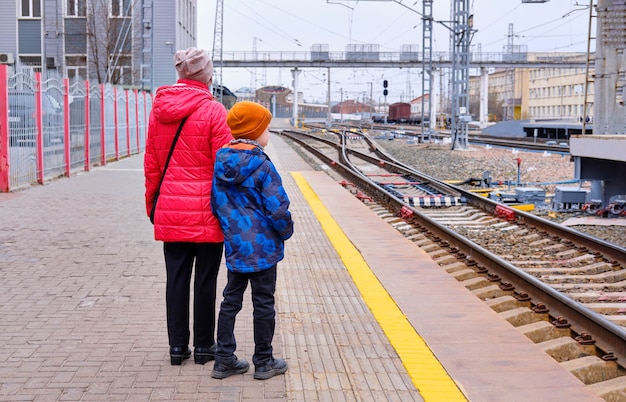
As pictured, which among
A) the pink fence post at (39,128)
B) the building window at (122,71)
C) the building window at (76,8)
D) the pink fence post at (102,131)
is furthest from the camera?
the building window at (76,8)

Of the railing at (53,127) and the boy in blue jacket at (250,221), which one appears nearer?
the boy in blue jacket at (250,221)

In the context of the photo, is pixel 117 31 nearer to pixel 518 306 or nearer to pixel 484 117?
pixel 518 306

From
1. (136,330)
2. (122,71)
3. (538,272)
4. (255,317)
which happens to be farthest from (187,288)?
(122,71)

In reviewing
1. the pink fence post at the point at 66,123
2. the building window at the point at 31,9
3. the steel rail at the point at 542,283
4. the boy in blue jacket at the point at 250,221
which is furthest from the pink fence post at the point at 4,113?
the building window at the point at 31,9

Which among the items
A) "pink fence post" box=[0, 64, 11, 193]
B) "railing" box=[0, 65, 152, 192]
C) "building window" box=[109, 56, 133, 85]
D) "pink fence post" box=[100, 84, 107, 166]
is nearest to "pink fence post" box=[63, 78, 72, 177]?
"railing" box=[0, 65, 152, 192]

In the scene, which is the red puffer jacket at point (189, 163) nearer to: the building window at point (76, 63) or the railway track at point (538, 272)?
the railway track at point (538, 272)

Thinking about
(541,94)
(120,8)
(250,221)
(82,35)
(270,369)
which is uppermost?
(120,8)

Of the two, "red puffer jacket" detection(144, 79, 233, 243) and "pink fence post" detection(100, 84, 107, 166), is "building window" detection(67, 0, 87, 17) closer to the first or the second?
"pink fence post" detection(100, 84, 107, 166)

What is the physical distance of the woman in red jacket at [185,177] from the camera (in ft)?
15.5

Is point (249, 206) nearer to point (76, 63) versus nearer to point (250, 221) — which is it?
point (250, 221)

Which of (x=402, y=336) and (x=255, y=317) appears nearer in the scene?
(x=255, y=317)

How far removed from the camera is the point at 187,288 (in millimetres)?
5027

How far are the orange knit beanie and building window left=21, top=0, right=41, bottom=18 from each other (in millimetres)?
38635

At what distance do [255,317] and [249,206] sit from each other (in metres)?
0.62
